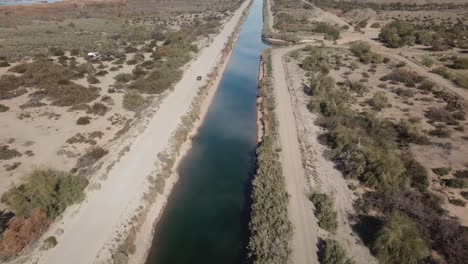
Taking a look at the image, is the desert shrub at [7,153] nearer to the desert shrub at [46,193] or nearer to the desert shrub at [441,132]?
the desert shrub at [46,193]

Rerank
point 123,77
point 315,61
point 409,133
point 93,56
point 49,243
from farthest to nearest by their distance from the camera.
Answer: point 315,61, point 93,56, point 123,77, point 409,133, point 49,243

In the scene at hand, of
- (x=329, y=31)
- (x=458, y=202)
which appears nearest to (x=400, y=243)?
(x=458, y=202)

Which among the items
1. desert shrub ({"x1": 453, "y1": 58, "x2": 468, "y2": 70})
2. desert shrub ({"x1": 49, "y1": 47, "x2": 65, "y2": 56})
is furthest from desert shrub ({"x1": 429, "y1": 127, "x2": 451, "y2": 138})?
desert shrub ({"x1": 49, "y1": 47, "x2": 65, "y2": 56})

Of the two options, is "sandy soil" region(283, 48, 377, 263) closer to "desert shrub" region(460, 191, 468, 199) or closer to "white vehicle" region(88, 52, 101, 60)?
"desert shrub" region(460, 191, 468, 199)

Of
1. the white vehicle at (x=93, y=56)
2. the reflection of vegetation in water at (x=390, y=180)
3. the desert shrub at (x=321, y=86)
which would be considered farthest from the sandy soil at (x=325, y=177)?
the white vehicle at (x=93, y=56)

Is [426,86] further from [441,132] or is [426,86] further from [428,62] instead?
[441,132]

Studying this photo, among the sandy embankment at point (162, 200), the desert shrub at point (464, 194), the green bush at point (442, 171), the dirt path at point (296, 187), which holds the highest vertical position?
the green bush at point (442, 171)
